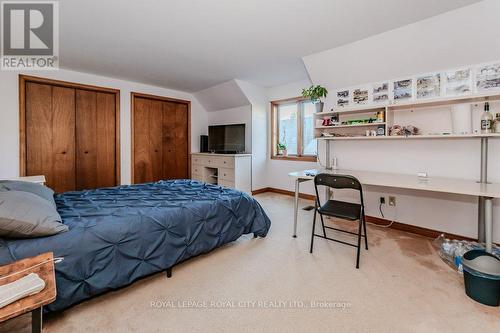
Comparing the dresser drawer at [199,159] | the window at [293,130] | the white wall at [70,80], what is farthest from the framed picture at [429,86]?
the white wall at [70,80]

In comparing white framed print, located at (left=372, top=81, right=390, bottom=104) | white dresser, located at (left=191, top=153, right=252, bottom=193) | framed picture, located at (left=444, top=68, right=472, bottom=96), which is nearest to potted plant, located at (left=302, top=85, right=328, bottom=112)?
white framed print, located at (left=372, top=81, right=390, bottom=104)

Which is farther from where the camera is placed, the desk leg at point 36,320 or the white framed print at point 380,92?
the white framed print at point 380,92

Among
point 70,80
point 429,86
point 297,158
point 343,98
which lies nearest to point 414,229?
point 429,86

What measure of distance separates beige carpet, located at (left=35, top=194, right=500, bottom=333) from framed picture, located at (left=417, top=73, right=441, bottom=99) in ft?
5.36

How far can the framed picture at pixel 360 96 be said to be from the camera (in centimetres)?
305

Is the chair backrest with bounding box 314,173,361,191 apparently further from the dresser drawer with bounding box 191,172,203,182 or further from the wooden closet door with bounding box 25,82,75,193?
the wooden closet door with bounding box 25,82,75,193

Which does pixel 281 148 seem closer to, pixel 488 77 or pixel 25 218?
pixel 488 77

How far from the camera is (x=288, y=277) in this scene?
1916 millimetres

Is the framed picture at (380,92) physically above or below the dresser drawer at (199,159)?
above

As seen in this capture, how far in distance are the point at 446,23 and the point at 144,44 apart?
3.19 meters

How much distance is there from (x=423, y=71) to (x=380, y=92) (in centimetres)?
46

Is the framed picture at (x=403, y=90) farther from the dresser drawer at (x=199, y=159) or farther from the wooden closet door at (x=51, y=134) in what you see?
the wooden closet door at (x=51, y=134)

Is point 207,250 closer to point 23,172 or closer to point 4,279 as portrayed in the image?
point 4,279

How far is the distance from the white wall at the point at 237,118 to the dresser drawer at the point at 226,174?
0.61m
